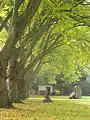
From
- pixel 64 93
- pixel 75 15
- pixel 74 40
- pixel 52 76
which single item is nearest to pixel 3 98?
pixel 75 15

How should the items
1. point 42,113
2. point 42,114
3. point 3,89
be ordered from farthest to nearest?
point 3,89 < point 42,113 < point 42,114

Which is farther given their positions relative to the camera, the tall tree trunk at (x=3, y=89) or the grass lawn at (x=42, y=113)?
the tall tree trunk at (x=3, y=89)

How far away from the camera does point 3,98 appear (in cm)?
2002

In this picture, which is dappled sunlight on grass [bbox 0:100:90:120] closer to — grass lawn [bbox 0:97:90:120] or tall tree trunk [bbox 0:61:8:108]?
grass lawn [bbox 0:97:90:120]

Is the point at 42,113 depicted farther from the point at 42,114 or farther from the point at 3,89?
the point at 3,89

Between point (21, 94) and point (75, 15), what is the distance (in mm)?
14723

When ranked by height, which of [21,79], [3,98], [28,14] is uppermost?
[28,14]

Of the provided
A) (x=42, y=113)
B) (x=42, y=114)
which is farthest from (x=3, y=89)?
(x=42, y=114)

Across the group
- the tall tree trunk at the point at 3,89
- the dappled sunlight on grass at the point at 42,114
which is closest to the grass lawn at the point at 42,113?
the dappled sunlight on grass at the point at 42,114

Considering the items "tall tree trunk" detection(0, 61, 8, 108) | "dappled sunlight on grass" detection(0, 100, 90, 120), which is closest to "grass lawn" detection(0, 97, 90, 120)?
"dappled sunlight on grass" detection(0, 100, 90, 120)

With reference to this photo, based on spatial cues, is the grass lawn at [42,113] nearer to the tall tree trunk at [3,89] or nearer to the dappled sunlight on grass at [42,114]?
the dappled sunlight on grass at [42,114]

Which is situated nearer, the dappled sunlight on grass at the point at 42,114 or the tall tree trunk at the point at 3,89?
the dappled sunlight on grass at the point at 42,114

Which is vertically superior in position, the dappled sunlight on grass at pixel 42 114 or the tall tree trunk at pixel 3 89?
the tall tree trunk at pixel 3 89

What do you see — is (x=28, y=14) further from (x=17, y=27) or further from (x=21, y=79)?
(x=21, y=79)
